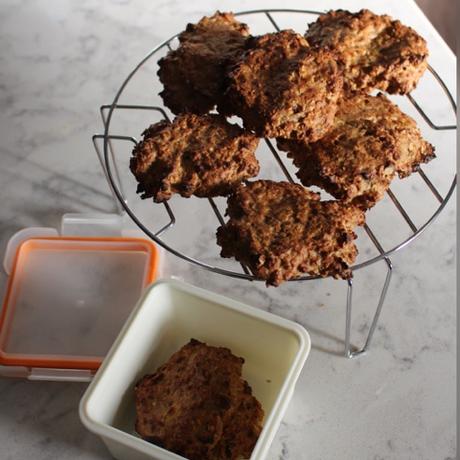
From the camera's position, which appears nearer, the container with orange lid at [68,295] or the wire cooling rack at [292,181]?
the wire cooling rack at [292,181]

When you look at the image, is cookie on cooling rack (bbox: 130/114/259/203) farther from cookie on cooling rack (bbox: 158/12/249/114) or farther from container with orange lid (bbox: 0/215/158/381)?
container with orange lid (bbox: 0/215/158/381)

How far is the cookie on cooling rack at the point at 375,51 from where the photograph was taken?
3.96 feet

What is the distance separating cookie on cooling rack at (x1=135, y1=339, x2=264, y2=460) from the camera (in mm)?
1035

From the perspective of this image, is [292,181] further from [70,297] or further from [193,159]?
[70,297]

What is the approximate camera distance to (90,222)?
1.40 metres

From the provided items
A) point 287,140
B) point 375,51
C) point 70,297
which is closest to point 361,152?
point 287,140

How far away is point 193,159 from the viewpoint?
109cm

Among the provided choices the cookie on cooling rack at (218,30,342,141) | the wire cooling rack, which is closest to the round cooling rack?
the wire cooling rack

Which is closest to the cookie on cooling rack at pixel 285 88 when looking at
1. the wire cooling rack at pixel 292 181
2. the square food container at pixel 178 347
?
the wire cooling rack at pixel 292 181

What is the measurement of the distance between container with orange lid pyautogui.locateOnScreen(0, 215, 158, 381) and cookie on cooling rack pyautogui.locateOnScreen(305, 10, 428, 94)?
1.61 feet

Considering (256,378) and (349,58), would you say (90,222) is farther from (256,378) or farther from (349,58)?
(349,58)

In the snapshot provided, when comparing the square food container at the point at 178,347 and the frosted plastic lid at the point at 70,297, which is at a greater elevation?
the frosted plastic lid at the point at 70,297

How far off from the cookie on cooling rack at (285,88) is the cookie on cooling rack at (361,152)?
0.13 feet

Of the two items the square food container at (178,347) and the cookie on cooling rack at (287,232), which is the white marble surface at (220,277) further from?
the cookie on cooling rack at (287,232)
